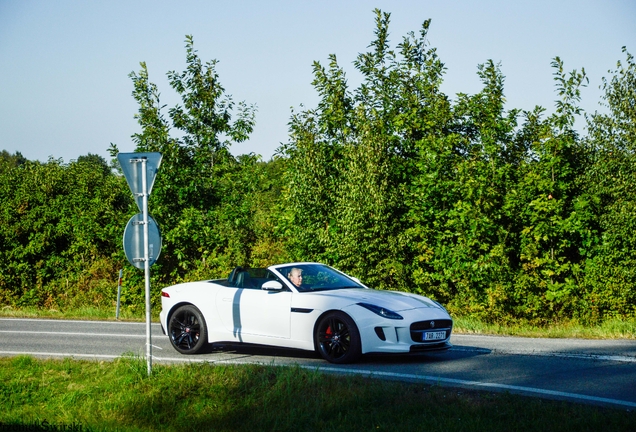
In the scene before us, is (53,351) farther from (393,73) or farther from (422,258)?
(393,73)

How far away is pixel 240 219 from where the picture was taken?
2475 centimetres

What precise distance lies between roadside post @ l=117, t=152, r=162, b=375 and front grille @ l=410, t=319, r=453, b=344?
3.41 m

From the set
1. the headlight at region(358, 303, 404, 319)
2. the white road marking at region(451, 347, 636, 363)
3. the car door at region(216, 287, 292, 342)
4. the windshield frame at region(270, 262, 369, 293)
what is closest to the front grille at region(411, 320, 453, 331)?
the headlight at region(358, 303, 404, 319)

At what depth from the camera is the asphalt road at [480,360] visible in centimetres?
862

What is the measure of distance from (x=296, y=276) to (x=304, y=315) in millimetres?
908

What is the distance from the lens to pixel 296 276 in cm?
1171

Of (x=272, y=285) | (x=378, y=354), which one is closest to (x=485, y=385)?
(x=378, y=354)

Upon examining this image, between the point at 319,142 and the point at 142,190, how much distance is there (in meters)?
13.7

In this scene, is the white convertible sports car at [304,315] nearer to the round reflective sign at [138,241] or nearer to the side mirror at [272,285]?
the side mirror at [272,285]

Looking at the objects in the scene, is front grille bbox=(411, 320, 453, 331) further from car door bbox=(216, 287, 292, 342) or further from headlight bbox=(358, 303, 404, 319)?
car door bbox=(216, 287, 292, 342)

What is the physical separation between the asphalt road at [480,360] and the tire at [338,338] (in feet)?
0.53

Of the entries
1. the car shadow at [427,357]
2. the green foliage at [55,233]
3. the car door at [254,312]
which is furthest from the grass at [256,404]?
the green foliage at [55,233]

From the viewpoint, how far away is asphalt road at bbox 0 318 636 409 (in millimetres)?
8625

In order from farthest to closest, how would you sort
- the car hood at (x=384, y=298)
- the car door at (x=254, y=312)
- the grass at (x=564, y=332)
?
the grass at (x=564, y=332)
the car door at (x=254, y=312)
the car hood at (x=384, y=298)
